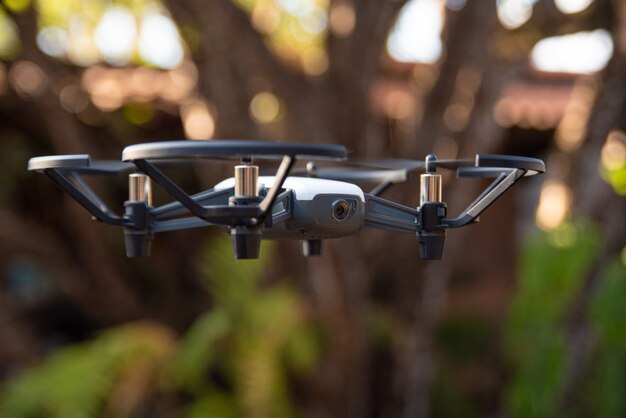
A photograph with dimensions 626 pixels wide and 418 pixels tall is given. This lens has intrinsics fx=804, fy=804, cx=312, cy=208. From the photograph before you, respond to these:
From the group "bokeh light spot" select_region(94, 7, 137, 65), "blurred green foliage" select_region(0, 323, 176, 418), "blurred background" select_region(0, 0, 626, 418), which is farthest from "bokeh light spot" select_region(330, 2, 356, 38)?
"bokeh light spot" select_region(94, 7, 137, 65)

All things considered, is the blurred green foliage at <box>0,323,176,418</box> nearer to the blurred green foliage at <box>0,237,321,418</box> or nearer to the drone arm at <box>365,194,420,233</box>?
the blurred green foliage at <box>0,237,321,418</box>

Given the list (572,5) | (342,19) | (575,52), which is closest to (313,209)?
(342,19)

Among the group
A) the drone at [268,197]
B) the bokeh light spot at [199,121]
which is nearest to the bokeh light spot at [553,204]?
the bokeh light spot at [199,121]

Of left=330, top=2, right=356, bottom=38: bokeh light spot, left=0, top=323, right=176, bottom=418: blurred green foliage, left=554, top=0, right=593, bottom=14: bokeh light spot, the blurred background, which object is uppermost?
left=554, top=0, right=593, bottom=14: bokeh light spot

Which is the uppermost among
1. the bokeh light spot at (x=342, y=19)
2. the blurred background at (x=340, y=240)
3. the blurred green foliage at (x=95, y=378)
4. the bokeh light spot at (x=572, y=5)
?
the bokeh light spot at (x=572, y=5)

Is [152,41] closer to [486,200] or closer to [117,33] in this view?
[117,33]

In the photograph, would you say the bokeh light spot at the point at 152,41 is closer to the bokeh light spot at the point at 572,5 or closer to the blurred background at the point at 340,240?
the blurred background at the point at 340,240
